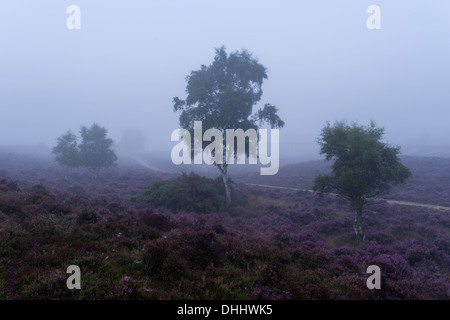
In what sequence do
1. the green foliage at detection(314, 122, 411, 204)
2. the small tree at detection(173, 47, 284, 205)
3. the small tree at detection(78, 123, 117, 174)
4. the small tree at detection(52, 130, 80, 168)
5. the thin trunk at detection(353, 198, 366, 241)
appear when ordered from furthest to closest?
1. the small tree at detection(78, 123, 117, 174)
2. the small tree at detection(52, 130, 80, 168)
3. the small tree at detection(173, 47, 284, 205)
4. the thin trunk at detection(353, 198, 366, 241)
5. the green foliage at detection(314, 122, 411, 204)

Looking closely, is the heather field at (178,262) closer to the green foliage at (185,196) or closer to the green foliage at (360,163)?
the green foliage at (360,163)

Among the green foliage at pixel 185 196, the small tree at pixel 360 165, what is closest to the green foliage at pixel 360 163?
the small tree at pixel 360 165

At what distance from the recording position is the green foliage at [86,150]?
39.3 metres

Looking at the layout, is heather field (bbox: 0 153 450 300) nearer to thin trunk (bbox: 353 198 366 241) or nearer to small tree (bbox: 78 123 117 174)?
thin trunk (bbox: 353 198 366 241)

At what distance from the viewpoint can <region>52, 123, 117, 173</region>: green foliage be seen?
1549 inches

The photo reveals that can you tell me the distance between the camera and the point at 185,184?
74.7 feet

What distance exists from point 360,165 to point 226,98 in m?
13.8

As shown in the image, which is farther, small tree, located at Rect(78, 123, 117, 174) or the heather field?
small tree, located at Rect(78, 123, 117, 174)

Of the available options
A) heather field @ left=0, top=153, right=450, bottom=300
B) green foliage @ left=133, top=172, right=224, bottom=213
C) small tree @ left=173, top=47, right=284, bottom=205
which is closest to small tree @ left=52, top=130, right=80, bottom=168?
green foliage @ left=133, top=172, right=224, bottom=213

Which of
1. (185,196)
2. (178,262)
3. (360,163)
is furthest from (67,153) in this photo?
(360,163)

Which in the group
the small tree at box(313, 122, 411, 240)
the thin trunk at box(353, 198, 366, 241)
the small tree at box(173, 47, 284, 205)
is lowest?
the thin trunk at box(353, 198, 366, 241)

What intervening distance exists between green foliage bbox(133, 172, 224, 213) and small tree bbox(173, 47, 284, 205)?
99.3 inches
